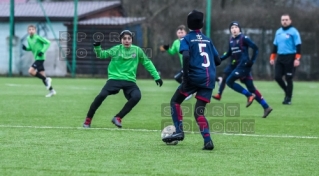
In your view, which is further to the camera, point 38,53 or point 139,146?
point 38,53

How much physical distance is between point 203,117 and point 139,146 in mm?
874

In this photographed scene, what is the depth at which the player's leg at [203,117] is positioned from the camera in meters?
8.86

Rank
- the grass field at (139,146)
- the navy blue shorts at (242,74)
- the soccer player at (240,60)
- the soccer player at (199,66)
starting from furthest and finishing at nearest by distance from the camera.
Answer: the navy blue shorts at (242,74) < the soccer player at (240,60) < the soccer player at (199,66) < the grass field at (139,146)

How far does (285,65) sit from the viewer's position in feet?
58.2

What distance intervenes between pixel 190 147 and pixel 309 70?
23.2m

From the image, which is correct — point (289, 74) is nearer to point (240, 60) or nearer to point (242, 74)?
point (240, 60)

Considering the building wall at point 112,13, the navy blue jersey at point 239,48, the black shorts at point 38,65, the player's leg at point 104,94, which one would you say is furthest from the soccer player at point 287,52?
the building wall at point 112,13

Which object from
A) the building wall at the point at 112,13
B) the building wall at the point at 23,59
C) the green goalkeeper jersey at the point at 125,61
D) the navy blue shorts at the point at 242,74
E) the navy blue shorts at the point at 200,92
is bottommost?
the building wall at the point at 23,59

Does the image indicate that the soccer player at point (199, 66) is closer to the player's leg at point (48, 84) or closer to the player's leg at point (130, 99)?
the player's leg at point (130, 99)

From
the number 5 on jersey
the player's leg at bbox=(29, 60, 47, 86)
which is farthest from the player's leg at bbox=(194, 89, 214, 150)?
the player's leg at bbox=(29, 60, 47, 86)

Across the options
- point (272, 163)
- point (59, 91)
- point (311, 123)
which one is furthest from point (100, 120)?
point (59, 91)

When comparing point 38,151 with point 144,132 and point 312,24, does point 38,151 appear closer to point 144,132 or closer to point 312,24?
point 144,132

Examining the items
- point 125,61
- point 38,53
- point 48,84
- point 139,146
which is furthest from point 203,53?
point 38,53

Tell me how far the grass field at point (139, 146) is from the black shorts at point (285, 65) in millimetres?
2403
